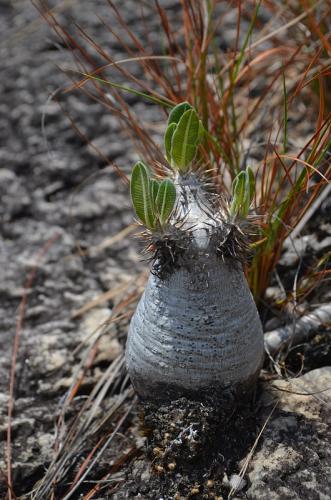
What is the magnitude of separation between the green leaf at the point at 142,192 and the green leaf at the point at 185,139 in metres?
0.14

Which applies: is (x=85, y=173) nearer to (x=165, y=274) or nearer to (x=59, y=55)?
(x=59, y=55)

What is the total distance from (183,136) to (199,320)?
17.7 inches

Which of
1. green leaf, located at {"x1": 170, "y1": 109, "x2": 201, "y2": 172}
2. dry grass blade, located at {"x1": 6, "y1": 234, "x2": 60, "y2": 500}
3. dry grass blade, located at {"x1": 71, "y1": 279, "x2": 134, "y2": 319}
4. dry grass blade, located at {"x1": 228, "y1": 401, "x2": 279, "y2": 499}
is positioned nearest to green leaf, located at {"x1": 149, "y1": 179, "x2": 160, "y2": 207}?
green leaf, located at {"x1": 170, "y1": 109, "x2": 201, "y2": 172}

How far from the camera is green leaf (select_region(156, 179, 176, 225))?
146cm

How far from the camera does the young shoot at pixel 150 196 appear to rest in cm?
146

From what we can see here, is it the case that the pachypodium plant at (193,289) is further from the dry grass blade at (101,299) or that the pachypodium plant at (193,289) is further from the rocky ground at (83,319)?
the dry grass blade at (101,299)

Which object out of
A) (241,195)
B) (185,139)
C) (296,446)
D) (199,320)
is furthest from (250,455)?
(185,139)

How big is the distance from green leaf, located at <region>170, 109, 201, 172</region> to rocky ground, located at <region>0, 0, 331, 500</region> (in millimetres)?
614

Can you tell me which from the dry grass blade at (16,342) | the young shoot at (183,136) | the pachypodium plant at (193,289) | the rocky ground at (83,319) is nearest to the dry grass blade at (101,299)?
the rocky ground at (83,319)

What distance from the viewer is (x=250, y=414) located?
66.1 inches

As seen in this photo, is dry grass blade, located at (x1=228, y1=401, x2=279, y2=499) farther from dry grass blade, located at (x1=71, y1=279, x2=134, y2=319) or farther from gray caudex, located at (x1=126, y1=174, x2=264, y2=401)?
dry grass blade, located at (x1=71, y1=279, x2=134, y2=319)

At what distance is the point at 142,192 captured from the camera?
1.47 meters

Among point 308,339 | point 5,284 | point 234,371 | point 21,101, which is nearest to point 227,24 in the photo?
point 21,101

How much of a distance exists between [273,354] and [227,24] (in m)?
2.46
